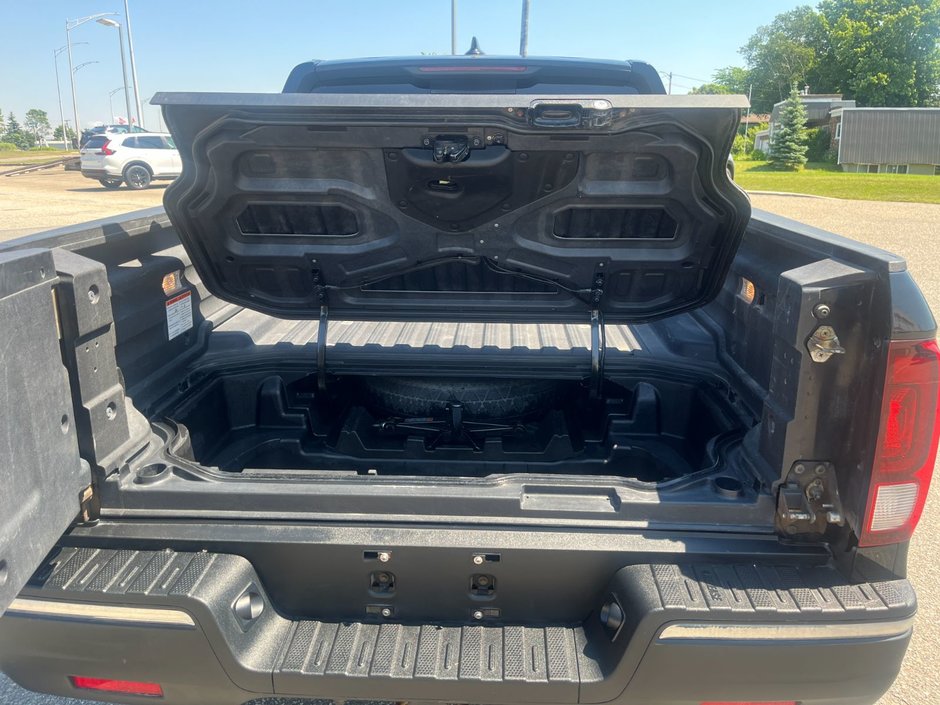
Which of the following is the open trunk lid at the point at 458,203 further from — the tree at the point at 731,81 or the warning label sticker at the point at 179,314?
the tree at the point at 731,81

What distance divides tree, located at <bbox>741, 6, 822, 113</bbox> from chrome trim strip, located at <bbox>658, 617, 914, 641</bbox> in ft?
265

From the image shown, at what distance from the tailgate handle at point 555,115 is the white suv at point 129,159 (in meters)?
21.8

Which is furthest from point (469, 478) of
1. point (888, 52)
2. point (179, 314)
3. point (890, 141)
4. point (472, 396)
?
point (888, 52)

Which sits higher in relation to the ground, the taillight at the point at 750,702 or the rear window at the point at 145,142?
the rear window at the point at 145,142

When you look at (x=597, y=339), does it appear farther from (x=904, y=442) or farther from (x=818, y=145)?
(x=818, y=145)

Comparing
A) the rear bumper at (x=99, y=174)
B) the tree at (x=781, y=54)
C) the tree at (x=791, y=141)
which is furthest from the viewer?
the tree at (x=781, y=54)

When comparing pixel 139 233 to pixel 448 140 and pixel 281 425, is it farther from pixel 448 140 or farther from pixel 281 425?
pixel 448 140

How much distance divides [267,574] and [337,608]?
7.7 inches

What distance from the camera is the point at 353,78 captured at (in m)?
3.11

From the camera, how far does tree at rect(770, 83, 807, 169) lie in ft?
136

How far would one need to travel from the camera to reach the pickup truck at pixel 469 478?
1.55m

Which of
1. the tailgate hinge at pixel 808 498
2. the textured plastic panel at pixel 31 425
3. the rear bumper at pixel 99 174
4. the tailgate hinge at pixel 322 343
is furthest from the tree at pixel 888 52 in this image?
the textured plastic panel at pixel 31 425

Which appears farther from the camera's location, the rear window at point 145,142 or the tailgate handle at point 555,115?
the rear window at point 145,142

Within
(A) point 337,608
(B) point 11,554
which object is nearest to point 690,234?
(A) point 337,608
